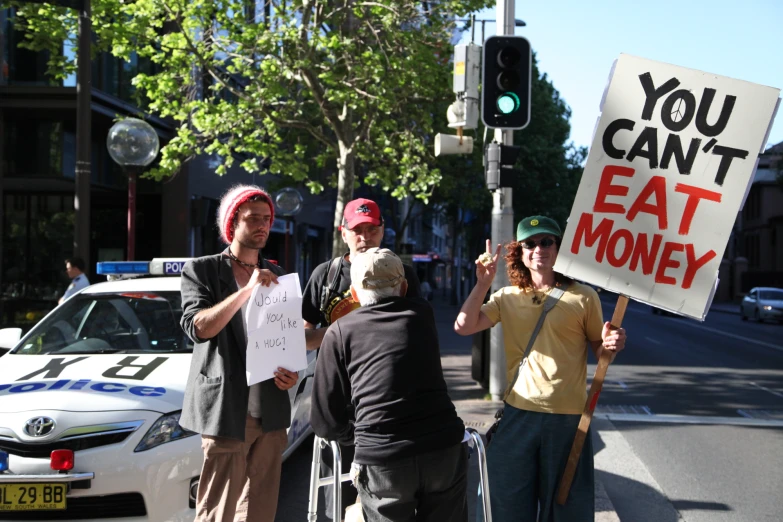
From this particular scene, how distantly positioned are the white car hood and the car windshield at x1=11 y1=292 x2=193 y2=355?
20 cm

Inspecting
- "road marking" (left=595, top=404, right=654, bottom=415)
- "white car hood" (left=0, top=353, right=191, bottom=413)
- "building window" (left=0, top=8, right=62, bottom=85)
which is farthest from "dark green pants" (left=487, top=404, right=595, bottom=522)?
"building window" (left=0, top=8, right=62, bottom=85)

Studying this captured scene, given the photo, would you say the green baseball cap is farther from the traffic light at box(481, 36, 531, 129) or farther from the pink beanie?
the traffic light at box(481, 36, 531, 129)

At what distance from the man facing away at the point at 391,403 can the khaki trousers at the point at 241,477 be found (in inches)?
21.8

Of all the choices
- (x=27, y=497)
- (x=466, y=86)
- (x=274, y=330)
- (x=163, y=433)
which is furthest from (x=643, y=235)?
(x=466, y=86)

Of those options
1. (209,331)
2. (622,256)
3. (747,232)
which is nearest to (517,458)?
(622,256)

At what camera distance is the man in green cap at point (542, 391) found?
12.6 feet

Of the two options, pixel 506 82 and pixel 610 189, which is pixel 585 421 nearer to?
pixel 610 189

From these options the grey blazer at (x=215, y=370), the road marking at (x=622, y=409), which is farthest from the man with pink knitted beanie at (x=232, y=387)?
the road marking at (x=622, y=409)

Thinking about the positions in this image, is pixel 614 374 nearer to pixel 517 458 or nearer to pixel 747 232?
pixel 517 458

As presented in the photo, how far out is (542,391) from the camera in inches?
151

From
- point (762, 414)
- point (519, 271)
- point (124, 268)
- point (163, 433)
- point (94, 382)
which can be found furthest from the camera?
point (762, 414)

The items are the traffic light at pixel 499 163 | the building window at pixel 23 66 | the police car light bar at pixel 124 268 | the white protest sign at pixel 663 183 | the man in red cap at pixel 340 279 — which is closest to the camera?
the white protest sign at pixel 663 183

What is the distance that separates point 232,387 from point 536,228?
63.3 inches

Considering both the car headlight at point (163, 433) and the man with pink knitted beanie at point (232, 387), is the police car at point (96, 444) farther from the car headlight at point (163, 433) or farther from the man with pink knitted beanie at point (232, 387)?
the man with pink knitted beanie at point (232, 387)
